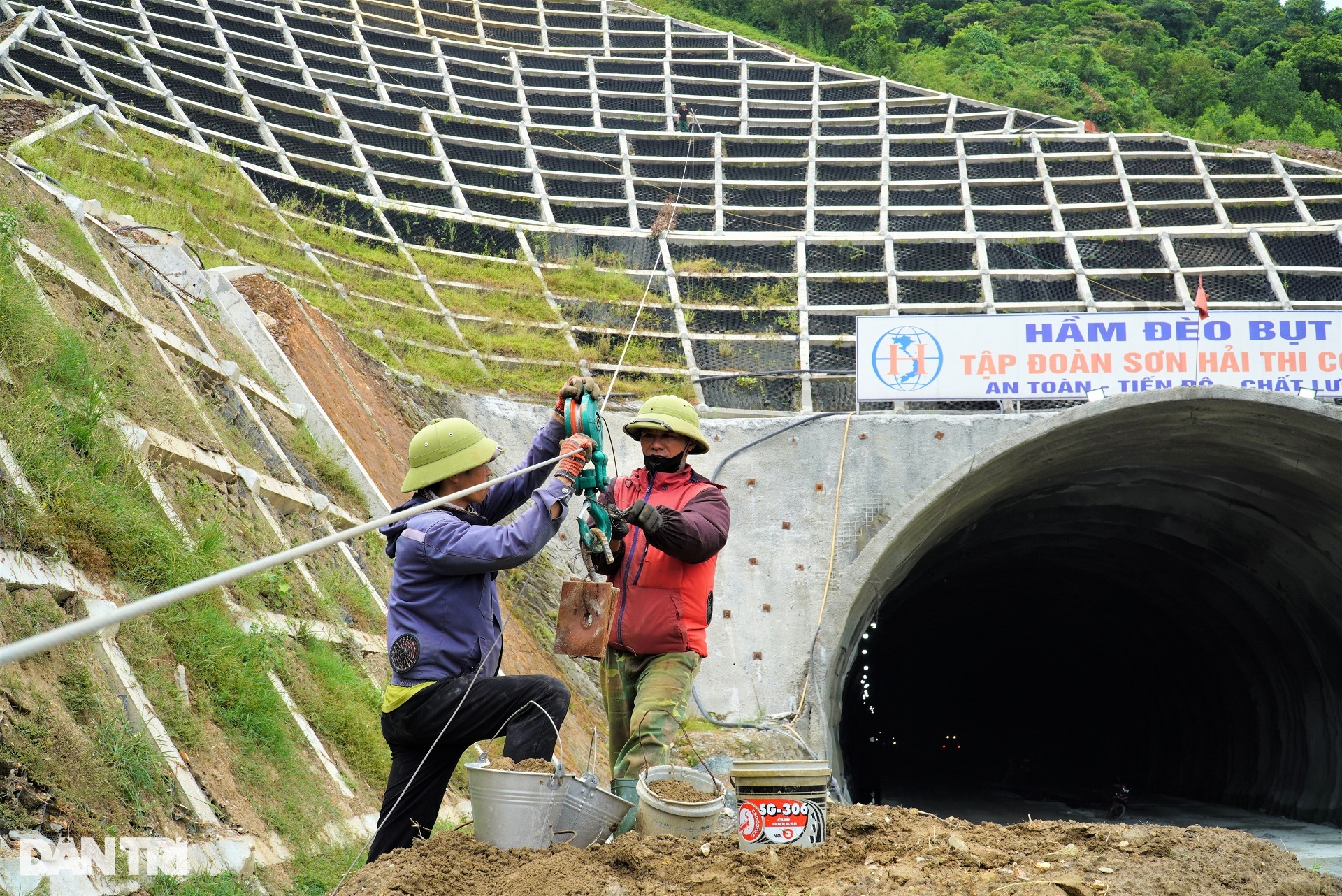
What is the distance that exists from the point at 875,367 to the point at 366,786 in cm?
796

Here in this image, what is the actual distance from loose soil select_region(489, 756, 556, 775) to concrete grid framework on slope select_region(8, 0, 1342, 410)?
10836 millimetres

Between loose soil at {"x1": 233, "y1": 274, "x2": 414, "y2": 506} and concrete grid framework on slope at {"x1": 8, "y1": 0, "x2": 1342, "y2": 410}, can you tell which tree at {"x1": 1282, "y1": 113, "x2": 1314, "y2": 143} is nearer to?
concrete grid framework on slope at {"x1": 8, "y1": 0, "x2": 1342, "y2": 410}

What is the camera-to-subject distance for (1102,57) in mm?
42562

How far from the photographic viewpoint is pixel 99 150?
47.8ft

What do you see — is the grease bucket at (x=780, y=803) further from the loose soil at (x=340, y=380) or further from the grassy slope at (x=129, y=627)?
the loose soil at (x=340, y=380)

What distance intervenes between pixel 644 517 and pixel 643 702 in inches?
31.7

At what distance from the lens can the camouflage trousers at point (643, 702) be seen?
4961 mm

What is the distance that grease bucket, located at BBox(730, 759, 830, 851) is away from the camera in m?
4.68

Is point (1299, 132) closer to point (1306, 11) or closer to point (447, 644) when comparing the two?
point (1306, 11)

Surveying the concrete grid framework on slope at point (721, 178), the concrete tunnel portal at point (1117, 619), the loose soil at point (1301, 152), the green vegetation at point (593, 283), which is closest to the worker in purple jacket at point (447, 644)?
the concrete tunnel portal at point (1117, 619)

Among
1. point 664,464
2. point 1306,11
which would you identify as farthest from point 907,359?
point 1306,11

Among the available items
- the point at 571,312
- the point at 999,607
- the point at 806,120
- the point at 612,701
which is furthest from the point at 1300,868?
the point at 806,120

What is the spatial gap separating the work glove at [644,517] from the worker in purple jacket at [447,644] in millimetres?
282

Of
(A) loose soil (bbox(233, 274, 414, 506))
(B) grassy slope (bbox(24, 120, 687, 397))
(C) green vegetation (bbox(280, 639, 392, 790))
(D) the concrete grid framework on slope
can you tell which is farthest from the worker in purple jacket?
(D) the concrete grid framework on slope
